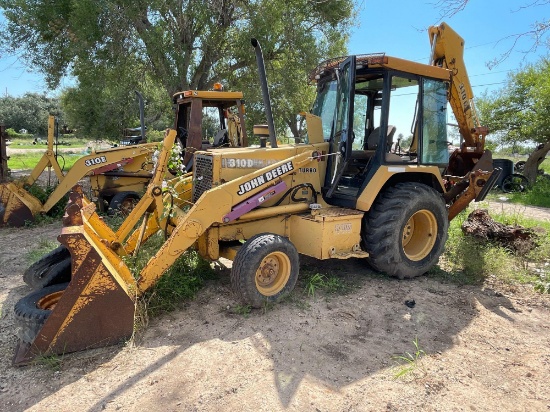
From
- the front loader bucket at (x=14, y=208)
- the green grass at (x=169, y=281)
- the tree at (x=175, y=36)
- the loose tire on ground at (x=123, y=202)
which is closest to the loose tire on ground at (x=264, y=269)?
the green grass at (x=169, y=281)

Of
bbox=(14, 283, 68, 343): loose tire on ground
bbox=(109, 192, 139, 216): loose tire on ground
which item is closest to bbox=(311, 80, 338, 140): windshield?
bbox=(14, 283, 68, 343): loose tire on ground

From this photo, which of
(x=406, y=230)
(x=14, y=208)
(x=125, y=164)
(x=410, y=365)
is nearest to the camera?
(x=410, y=365)

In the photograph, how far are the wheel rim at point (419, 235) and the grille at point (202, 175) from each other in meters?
2.50

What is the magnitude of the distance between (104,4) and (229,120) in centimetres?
492

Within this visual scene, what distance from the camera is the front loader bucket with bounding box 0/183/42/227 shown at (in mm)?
7867

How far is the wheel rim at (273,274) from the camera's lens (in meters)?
4.24

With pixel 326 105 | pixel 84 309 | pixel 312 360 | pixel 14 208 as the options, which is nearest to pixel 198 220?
pixel 84 309

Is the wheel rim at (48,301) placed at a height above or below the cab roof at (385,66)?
below

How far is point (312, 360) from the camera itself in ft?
11.3

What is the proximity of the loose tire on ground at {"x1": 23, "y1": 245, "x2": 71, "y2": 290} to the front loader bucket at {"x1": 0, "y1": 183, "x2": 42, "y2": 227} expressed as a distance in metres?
3.86

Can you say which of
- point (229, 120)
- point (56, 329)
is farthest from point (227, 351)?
point (229, 120)

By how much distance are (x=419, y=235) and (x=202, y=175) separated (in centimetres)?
288

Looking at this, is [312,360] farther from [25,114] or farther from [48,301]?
[25,114]

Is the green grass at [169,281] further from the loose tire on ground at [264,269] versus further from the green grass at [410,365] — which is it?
the green grass at [410,365]
